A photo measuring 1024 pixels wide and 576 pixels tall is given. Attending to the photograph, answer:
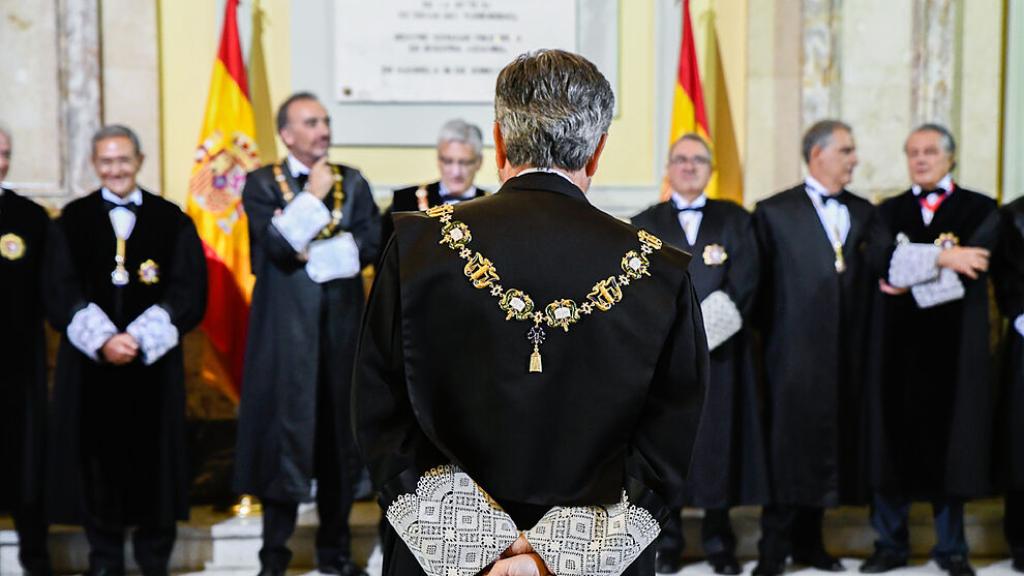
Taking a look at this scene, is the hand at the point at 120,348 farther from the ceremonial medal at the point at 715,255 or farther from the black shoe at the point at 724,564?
the black shoe at the point at 724,564

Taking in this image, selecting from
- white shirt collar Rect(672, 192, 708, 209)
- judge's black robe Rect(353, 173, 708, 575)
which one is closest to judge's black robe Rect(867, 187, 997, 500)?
white shirt collar Rect(672, 192, 708, 209)

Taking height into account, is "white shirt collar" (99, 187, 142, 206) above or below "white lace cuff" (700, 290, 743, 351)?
above

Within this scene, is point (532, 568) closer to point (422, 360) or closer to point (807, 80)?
point (422, 360)

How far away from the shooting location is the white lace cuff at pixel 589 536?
2113 mm

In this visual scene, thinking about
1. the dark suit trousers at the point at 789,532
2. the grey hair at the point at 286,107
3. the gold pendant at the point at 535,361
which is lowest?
the dark suit trousers at the point at 789,532

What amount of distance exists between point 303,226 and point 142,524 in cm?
146

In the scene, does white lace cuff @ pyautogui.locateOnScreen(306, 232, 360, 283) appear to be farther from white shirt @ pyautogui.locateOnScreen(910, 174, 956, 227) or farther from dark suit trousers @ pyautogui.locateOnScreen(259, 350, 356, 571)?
white shirt @ pyautogui.locateOnScreen(910, 174, 956, 227)

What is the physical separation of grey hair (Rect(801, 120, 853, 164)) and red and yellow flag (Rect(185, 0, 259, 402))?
2729 mm

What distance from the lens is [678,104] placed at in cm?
646

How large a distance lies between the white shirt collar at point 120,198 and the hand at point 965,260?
11.7 ft

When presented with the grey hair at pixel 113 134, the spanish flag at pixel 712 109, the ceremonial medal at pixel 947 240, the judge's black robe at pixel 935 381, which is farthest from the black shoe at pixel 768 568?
the grey hair at pixel 113 134

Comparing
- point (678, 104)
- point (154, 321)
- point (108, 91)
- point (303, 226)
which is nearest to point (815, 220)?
point (678, 104)

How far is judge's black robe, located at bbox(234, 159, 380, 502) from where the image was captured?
5199 mm

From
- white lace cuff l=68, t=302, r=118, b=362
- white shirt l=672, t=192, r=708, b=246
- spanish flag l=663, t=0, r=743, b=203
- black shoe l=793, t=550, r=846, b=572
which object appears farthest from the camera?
spanish flag l=663, t=0, r=743, b=203
